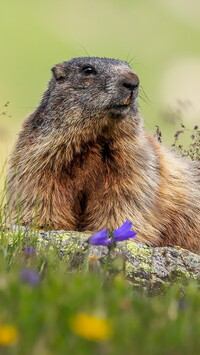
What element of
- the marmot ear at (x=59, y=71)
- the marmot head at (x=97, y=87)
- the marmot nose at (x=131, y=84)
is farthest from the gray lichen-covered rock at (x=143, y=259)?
the marmot ear at (x=59, y=71)

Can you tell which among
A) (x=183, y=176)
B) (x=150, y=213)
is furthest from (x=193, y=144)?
(x=150, y=213)

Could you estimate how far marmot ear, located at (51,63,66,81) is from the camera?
7129 millimetres

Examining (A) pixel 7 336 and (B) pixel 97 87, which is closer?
(A) pixel 7 336

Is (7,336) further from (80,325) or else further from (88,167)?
(88,167)

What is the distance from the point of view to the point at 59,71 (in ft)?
23.5

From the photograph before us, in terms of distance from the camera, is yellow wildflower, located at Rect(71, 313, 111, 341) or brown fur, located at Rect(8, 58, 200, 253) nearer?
yellow wildflower, located at Rect(71, 313, 111, 341)

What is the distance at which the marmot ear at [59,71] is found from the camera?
713cm

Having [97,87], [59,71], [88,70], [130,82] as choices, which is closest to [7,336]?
[130,82]

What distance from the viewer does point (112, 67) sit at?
22.1 feet

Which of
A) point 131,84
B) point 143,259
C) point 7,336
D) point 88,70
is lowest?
point 7,336

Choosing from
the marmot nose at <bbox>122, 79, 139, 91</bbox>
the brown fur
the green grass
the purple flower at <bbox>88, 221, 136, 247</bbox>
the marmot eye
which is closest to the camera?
the green grass

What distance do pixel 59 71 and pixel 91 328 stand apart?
6063 millimetres

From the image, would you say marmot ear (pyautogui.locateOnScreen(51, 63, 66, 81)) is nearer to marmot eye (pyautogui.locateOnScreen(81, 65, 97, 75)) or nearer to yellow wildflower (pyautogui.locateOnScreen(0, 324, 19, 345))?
marmot eye (pyautogui.locateOnScreen(81, 65, 97, 75))

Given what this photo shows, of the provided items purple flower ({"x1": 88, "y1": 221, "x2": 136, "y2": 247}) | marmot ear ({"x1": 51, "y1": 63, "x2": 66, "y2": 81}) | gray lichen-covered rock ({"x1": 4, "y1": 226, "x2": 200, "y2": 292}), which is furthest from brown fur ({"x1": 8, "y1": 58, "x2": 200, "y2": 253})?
purple flower ({"x1": 88, "y1": 221, "x2": 136, "y2": 247})
